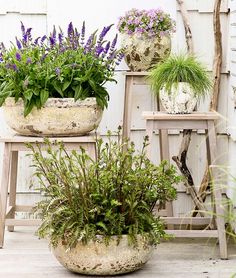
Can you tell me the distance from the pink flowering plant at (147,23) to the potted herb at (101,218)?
0.86 meters

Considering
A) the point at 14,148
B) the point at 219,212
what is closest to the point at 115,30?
the point at 14,148

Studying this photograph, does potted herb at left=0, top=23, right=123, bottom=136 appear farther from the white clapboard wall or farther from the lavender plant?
the white clapboard wall

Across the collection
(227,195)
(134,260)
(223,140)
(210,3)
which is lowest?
(134,260)

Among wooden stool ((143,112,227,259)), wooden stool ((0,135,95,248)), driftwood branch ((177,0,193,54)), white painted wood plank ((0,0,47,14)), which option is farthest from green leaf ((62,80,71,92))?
driftwood branch ((177,0,193,54))

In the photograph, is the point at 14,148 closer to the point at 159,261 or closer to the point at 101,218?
the point at 101,218

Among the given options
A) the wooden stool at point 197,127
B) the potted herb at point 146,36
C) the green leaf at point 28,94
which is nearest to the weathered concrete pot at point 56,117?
the green leaf at point 28,94

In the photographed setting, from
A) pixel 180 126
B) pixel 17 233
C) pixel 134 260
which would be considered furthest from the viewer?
pixel 17 233

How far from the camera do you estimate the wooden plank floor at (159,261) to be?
3.32m

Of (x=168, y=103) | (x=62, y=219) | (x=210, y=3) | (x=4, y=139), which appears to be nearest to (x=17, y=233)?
(x=4, y=139)

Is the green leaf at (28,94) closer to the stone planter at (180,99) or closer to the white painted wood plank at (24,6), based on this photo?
the stone planter at (180,99)

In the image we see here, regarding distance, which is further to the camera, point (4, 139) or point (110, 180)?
point (4, 139)

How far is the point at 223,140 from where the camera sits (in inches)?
168

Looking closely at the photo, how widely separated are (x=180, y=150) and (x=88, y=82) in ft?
2.67

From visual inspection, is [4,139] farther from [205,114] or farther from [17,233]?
[205,114]
